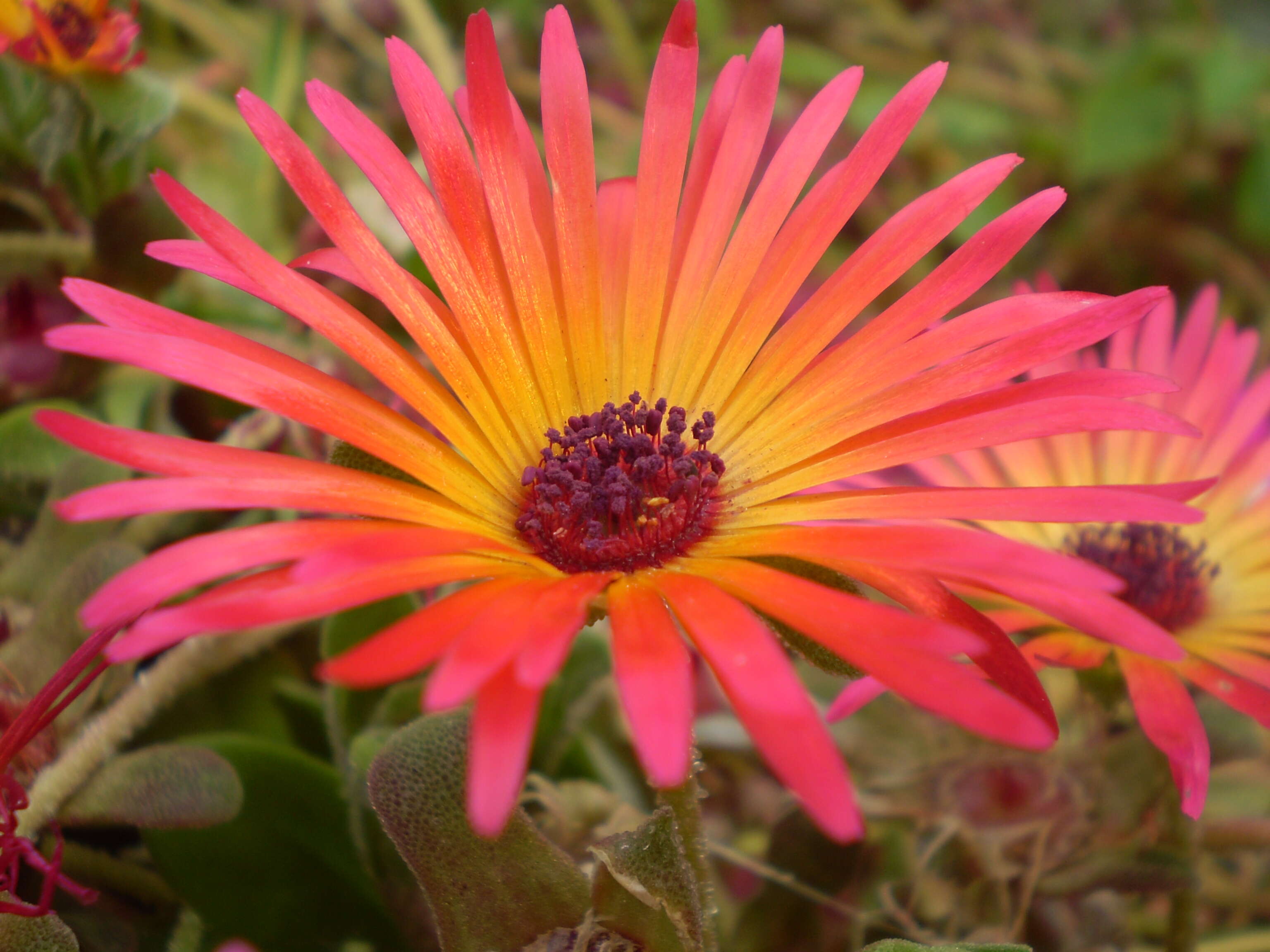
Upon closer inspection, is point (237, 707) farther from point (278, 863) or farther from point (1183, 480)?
point (1183, 480)

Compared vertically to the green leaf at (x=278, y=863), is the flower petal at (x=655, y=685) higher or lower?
higher

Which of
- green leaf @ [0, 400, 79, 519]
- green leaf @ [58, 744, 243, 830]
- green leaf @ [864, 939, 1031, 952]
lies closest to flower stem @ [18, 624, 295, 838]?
green leaf @ [58, 744, 243, 830]

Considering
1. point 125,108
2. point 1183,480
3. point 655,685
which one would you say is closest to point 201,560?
point 655,685

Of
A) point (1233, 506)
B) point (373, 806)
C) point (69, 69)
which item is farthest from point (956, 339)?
point (69, 69)

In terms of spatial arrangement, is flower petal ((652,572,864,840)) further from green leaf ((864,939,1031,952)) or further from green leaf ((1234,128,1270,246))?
green leaf ((1234,128,1270,246))

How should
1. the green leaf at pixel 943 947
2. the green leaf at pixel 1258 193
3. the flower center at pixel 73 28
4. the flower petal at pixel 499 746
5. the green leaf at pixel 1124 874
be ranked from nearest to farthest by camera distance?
the flower petal at pixel 499 746, the green leaf at pixel 943 947, the green leaf at pixel 1124 874, the flower center at pixel 73 28, the green leaf at pixel 1258 193

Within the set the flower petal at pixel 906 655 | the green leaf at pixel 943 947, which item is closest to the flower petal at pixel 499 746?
the flower petal at pixel 906 655

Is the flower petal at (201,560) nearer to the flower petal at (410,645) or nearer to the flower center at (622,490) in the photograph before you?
the flower petal at (410,645)
